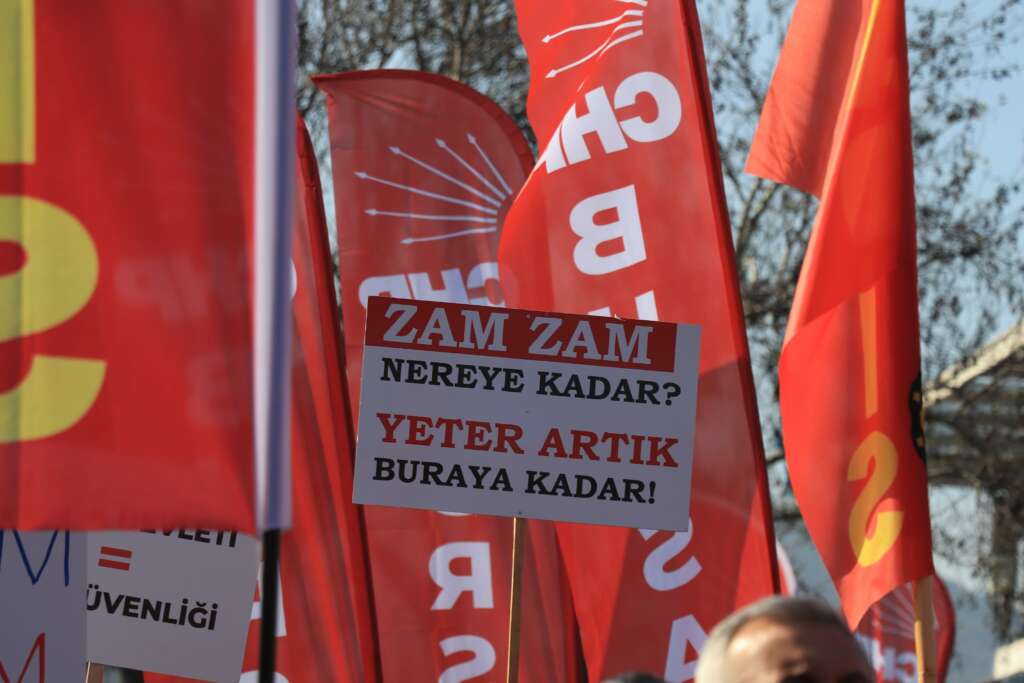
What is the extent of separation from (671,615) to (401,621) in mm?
1805

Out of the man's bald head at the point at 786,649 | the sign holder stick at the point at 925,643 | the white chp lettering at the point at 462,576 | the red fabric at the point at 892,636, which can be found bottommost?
the red fabric at the point at 892,636

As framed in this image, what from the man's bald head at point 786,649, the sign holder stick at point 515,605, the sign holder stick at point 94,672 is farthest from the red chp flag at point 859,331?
the man's bald head at point 786,649

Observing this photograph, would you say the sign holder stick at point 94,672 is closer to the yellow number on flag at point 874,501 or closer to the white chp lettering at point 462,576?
the white chp lettering at point 462,576

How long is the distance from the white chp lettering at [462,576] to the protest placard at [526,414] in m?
2.30

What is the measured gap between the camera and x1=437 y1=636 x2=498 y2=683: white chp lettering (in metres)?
7.64

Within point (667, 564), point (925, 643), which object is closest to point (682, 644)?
point (667, 564)

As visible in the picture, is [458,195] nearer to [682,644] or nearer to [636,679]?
[682,644]

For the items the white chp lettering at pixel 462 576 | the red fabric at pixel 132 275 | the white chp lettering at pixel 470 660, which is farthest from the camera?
the white chp lettering at pixel 462 576

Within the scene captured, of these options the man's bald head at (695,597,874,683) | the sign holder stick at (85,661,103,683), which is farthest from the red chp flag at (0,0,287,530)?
the sign holder stick at (85,661,103,683)

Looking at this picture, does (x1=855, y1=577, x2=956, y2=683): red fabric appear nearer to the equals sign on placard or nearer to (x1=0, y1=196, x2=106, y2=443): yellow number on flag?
the equals sign on placard

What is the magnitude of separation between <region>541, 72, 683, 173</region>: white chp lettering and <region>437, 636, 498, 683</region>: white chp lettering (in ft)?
7.03

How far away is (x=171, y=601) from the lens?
19.4 ft

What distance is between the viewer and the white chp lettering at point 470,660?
7645mm

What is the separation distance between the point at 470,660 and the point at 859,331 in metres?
2.58
